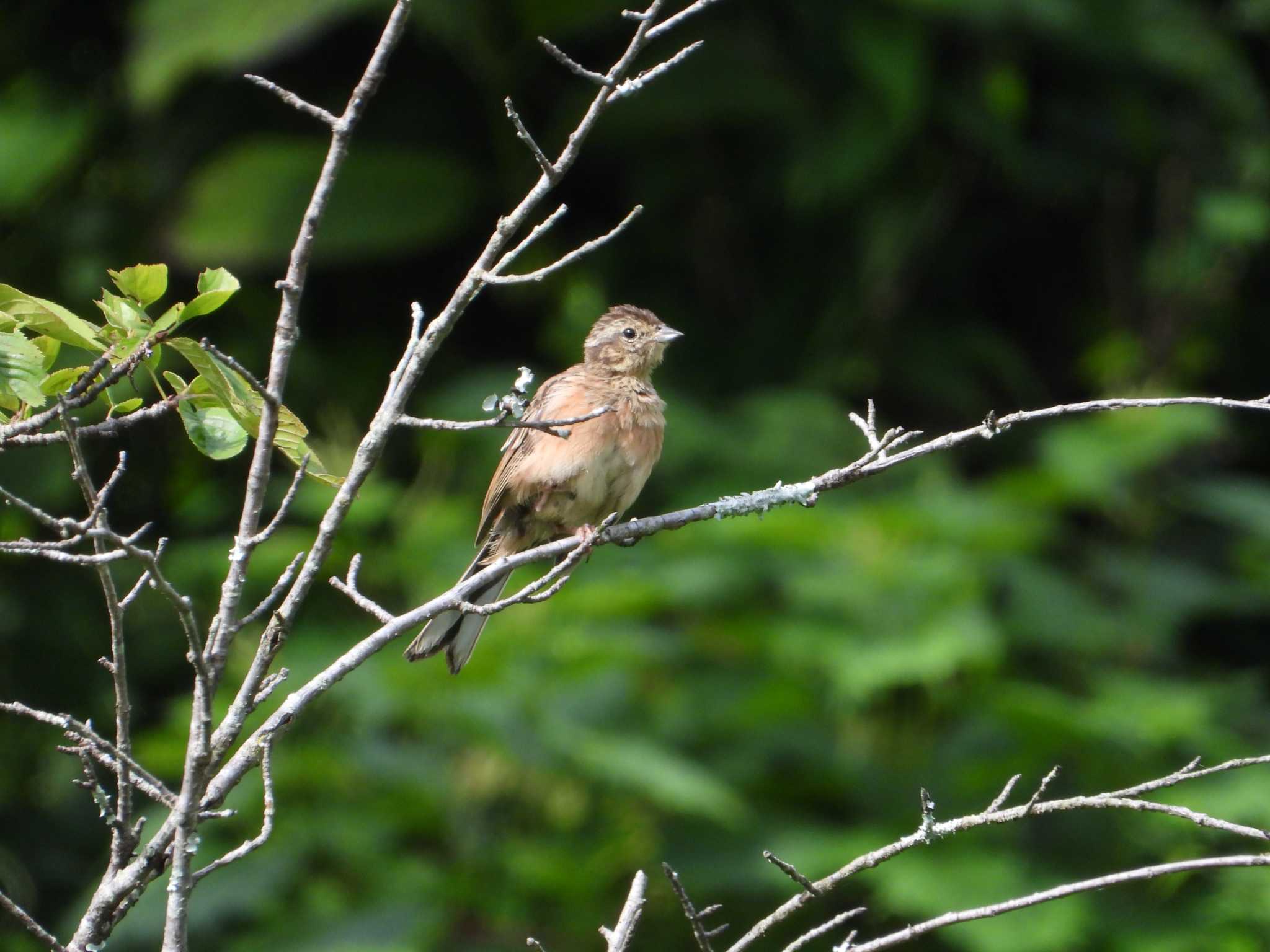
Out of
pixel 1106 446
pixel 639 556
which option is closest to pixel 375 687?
pixel 639 556

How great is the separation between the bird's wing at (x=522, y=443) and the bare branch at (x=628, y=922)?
211 cm

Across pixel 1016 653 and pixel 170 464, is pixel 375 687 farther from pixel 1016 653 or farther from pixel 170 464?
pixel 1016 653

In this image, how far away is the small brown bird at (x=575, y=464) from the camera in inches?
176

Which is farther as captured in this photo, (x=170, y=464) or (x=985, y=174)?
(x=985, y=174)

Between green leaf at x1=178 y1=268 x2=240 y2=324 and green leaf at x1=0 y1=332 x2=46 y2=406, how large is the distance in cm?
21

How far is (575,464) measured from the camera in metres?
4.45

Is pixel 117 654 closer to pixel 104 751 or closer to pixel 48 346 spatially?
pixel 104 751

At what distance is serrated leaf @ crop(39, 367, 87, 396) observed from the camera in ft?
7.66

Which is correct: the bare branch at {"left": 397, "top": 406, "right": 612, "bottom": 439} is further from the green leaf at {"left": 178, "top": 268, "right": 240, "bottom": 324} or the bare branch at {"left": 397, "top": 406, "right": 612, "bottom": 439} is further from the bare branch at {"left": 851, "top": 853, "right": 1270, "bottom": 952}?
the bare branch at {"left": 851, "top": 853, "right": 1270, "bottom": 952}

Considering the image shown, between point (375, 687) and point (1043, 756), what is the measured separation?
2751 millimetres

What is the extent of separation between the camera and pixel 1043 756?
6625mm

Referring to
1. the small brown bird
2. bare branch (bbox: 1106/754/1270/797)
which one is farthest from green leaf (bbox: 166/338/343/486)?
the small brown bird

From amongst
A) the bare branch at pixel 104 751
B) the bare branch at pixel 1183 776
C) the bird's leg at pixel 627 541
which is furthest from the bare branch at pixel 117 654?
the bare branch at pixel 1183 776

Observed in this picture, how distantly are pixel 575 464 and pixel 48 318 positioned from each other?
2.24 meters
